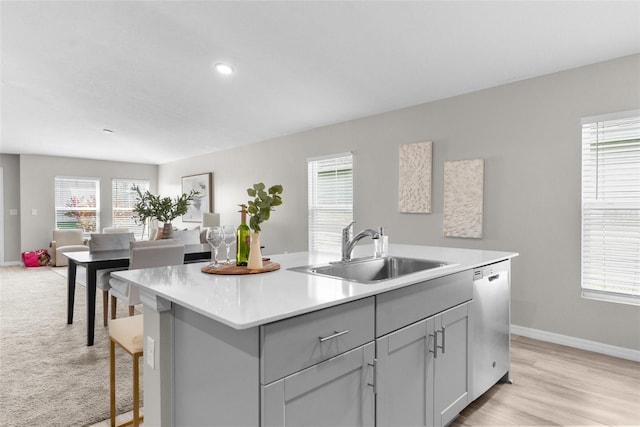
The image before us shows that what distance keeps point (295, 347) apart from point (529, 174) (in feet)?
10.2

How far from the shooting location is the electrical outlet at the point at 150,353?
1.51m

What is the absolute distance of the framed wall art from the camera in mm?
7605

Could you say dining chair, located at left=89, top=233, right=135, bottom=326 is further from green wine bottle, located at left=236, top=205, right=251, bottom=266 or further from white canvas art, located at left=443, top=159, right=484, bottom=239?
white canvas art, located at left=443, top=159, right=484, bottom=239

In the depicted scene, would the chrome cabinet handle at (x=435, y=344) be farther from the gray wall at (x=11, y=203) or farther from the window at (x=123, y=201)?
the gray wall at (x=11, y=203)

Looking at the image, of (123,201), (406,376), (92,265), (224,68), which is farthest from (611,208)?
(123,201)

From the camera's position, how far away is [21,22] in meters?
3.32

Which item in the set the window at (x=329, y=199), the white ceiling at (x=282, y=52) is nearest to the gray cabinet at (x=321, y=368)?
the white ceiling at (x=282, y=52)

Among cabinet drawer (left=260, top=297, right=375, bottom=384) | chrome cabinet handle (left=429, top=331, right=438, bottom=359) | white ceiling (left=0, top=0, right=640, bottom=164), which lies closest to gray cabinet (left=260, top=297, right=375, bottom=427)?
cabinet drawer (left=260, top=297, right=375, bottom=384)

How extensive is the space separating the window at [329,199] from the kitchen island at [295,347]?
127 inches

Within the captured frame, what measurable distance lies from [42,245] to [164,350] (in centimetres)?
847

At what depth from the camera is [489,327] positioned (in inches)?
87.1

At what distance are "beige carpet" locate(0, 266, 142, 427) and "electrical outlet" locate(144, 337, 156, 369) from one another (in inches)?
35.1

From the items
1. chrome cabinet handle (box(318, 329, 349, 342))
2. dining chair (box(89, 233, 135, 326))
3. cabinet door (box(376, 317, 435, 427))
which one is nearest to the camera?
chrome cabinet handle (box(318, 329, 349, 342))

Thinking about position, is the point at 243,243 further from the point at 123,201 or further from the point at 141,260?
the point at 123,201
